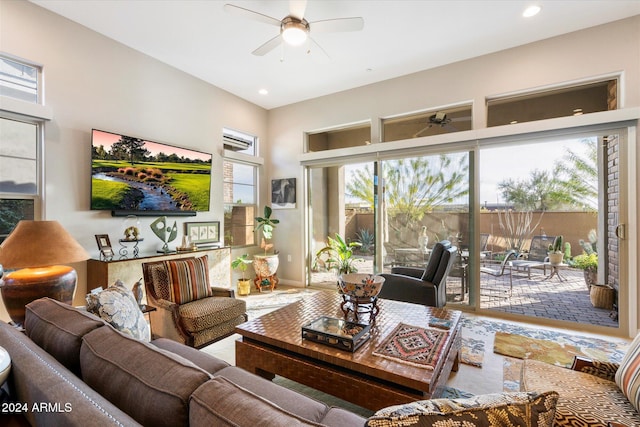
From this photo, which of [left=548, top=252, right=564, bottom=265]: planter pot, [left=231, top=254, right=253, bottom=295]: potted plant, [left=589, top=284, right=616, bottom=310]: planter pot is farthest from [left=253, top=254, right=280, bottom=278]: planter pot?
[left=589, top=284, right=616, bottom=310]: planter pot

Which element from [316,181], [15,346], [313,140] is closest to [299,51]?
[313,140]

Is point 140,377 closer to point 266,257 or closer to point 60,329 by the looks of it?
point 60,329

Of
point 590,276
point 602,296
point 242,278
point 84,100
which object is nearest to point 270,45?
point 84,100

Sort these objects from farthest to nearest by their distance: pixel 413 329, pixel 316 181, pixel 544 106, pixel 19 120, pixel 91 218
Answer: pixel 316 181
pixel 544 106
pixel 91 218
pixel 19 120
pixel 413 329

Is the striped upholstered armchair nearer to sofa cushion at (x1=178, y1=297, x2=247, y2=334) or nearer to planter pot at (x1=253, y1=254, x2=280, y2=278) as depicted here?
sofa cushion at (x1=178, y1=297, x2=247, y2=334)

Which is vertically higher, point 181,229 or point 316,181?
point 316,181

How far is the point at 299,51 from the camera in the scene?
3.54m

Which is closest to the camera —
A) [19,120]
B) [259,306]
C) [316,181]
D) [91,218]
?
[19,120]

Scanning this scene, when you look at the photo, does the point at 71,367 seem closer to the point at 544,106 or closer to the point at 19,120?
the point at 19,120

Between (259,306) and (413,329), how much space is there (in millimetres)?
2647

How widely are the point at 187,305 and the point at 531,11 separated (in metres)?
4.47

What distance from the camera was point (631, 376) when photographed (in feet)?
4.02

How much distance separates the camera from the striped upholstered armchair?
2.46 metres

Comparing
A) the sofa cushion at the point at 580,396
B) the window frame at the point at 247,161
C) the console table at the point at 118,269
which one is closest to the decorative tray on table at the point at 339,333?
the sofa cushion at the point at 580,396
